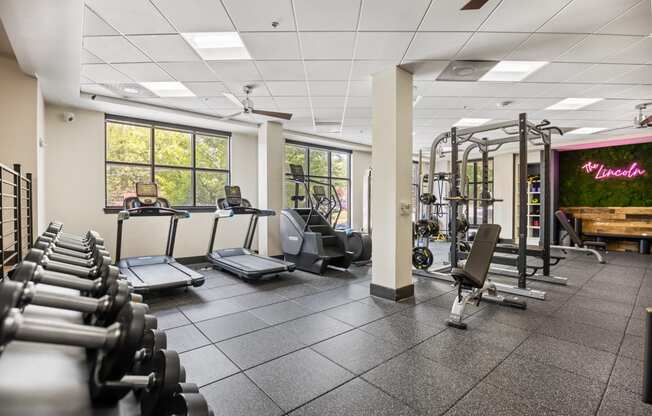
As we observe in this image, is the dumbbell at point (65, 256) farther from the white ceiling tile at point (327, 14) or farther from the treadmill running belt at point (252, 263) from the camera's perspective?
the treadmill running belt at point (252, 263)

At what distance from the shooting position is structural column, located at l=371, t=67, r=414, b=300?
394 centimetres

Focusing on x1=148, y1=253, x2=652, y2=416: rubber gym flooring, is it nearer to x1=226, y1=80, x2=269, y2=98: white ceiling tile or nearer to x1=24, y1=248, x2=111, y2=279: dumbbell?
x1=24, y1=248, x2=111, y2=279: dumbbell

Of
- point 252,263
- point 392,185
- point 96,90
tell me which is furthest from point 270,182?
point 392,185

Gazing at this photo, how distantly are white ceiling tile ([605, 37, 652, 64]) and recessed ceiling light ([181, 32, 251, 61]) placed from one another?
175 inches

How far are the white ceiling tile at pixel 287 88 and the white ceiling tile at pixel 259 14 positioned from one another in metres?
1.41

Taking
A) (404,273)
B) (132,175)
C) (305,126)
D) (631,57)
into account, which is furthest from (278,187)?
(631,57)

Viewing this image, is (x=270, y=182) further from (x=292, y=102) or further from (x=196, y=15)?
(x=196, y=15)

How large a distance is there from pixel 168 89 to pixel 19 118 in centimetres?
188

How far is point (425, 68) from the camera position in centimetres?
402

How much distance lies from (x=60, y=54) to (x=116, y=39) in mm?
809

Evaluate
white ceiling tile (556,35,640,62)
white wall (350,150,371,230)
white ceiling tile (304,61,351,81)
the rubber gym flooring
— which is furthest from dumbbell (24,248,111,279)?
white wall (350,150,371,230)

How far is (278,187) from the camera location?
6836mm

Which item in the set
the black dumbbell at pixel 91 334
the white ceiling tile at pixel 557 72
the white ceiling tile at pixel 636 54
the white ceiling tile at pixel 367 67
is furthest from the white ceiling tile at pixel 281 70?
the white ceiling tile at pixel 636 54

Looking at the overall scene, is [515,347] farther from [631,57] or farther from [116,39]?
[116,39]
